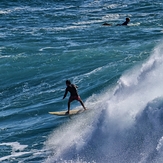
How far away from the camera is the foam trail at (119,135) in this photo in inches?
647

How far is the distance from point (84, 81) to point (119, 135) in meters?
11.8

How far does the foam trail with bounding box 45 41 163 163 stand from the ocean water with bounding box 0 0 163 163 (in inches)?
1.3

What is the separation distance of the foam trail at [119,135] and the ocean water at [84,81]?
33mm

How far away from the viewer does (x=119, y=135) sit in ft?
57.0

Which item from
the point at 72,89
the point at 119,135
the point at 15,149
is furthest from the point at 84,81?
the point at 119,135

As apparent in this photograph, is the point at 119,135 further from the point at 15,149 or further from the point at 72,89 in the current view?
the point at 72,89

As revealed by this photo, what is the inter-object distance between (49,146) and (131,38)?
20597 mm

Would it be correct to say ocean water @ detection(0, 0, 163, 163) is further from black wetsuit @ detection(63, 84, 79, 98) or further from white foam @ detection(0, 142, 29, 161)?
black wetsuit @ detection(63, 84, 79, 98)

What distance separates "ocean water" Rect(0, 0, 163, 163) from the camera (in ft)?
56.7

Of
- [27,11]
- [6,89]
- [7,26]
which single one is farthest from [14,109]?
[27,11]

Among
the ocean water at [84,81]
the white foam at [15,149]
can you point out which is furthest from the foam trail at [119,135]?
the white foam at [15,149]

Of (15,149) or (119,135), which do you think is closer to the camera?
(119,135)

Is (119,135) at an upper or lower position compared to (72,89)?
upper

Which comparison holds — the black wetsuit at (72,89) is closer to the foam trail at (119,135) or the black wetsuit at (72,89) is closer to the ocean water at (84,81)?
the ocean water at (84,81)
